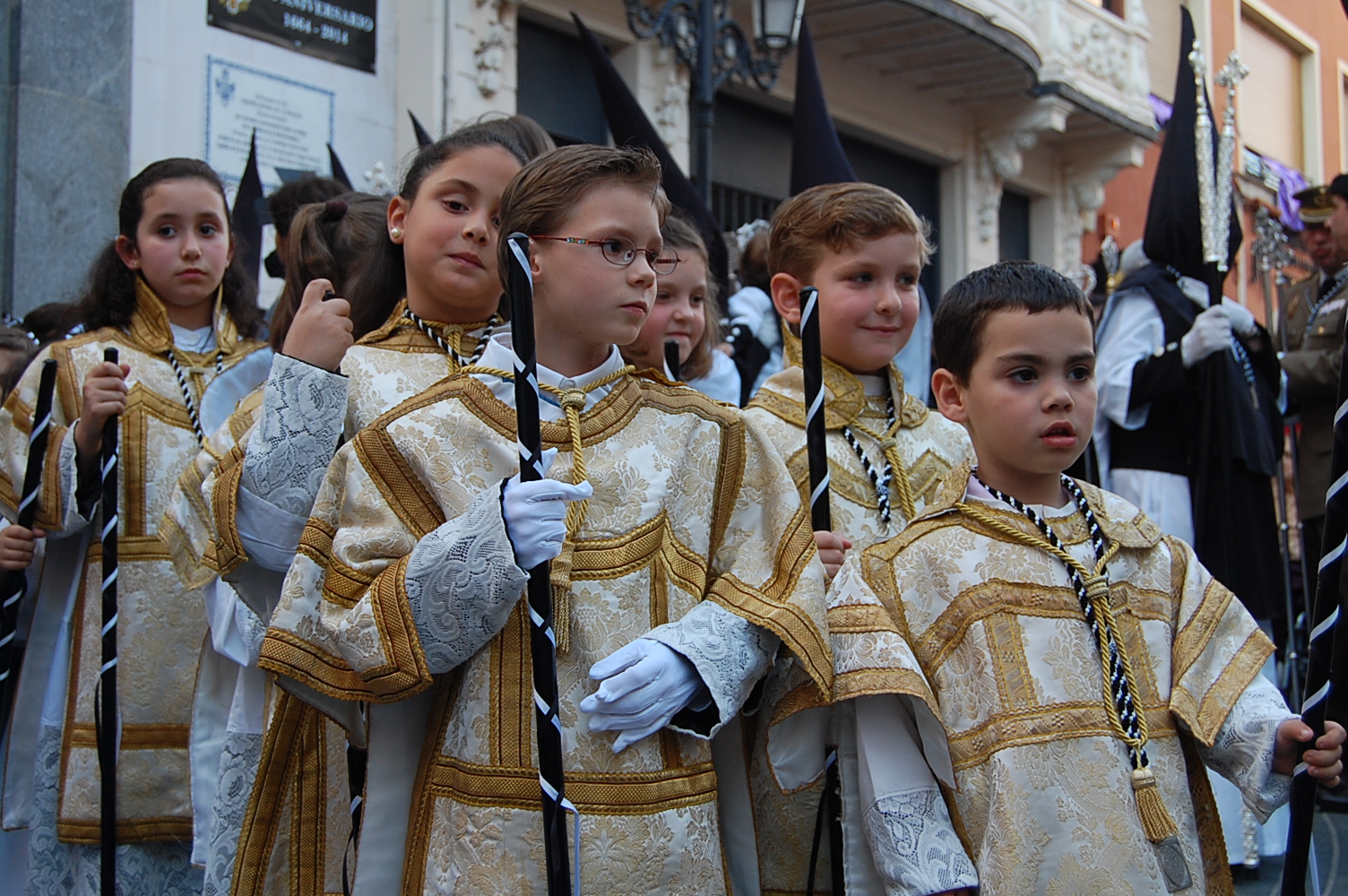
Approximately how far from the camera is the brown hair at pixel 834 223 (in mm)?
3188

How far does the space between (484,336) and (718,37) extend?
5.78 m

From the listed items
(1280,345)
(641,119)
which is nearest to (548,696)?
(641,119)

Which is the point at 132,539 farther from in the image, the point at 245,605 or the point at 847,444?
the point at 847,444

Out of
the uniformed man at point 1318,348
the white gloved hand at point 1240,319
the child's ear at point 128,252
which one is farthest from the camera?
the uniformed man at point 1318,348

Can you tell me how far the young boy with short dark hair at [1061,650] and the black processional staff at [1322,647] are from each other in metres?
0.04

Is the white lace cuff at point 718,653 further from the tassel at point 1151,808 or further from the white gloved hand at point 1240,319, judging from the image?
the white gloved hand at point 1240,319

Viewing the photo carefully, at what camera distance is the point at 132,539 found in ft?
12.4

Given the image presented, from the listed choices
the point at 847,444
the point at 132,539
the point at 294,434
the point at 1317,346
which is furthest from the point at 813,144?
the point at 1317,346

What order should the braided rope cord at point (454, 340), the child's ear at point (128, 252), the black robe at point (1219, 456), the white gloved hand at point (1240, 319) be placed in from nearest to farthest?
1. the braided rope cord at point (454, 340)
2. the child's ear at point (128, 252)
3. the black robe at point (1219, 456)
4. the white gloved hand at point (1240, 319)

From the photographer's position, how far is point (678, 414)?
245cm

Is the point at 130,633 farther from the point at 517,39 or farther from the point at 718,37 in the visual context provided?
the point at 517,39

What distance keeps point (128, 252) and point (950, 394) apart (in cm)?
249

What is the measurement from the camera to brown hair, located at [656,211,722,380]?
3.90m

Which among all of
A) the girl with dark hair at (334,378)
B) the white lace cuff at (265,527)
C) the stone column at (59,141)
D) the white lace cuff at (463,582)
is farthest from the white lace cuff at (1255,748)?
the stone column at (59,141)
